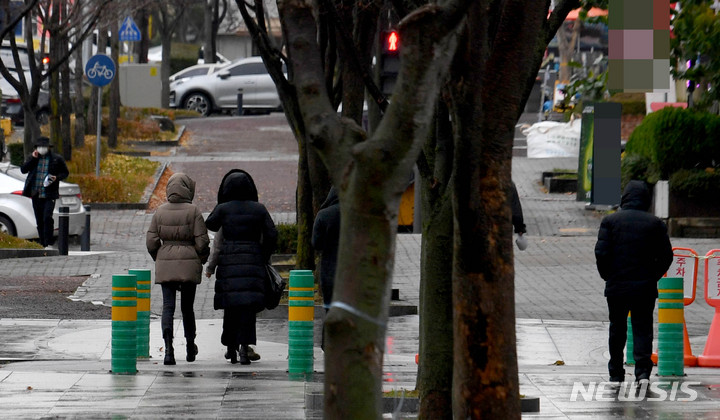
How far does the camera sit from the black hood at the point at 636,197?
10.2 m

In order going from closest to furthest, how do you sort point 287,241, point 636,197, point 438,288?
1. point 438,288
2. point 636,197
3. point 287,241

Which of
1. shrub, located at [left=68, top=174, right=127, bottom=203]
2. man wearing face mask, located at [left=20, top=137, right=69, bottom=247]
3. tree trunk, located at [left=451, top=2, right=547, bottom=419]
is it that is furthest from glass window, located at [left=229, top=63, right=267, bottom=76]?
tree trunk, located at [left=451, top=2, right=547, bottom=419]

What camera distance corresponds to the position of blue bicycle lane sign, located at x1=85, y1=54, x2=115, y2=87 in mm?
25234

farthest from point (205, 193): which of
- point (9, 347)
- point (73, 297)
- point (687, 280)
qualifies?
point (687, 280)

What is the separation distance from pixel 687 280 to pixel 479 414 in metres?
4.94

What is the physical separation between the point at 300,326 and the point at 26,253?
9.31 m

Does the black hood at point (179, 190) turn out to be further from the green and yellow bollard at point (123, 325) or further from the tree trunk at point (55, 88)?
the tree trunk at point (55, 88)

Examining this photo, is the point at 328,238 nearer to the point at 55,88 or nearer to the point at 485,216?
the point at 485,216

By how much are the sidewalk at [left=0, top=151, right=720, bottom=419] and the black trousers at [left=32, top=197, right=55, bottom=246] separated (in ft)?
3.46

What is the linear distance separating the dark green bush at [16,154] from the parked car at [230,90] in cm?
1222

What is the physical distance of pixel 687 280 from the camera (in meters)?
11.0

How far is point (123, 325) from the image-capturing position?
33.0 ft

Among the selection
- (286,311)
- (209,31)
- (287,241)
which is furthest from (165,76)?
(286,311)

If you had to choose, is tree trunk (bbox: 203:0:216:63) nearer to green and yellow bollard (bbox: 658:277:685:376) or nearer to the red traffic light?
the red traffic light
